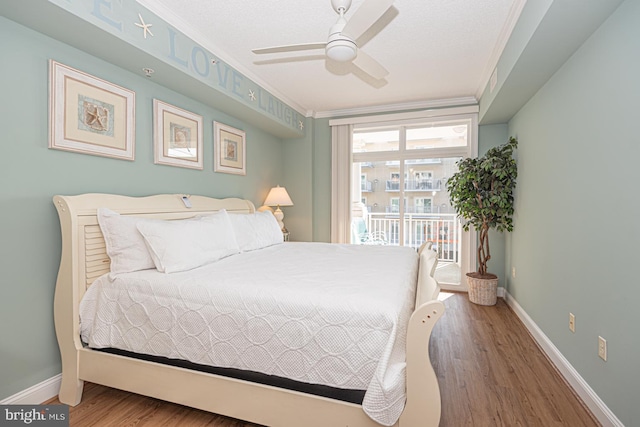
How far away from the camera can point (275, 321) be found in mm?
1497

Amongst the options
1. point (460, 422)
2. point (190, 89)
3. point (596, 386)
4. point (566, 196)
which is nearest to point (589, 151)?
point (566, 196)

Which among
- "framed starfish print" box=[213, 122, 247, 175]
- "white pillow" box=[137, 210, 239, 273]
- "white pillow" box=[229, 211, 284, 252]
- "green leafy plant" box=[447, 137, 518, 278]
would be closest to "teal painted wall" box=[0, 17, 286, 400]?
"white pillow" box=[137, 210, 239, 273]

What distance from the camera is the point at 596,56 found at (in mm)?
1835

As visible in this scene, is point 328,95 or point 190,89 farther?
point 328,95

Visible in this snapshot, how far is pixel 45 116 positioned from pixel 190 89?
1.13 metres

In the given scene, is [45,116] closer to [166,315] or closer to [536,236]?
[166,315]

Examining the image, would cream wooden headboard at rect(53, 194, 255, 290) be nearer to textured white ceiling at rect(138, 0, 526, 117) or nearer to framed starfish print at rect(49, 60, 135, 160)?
framed starfish print at rect(49, 60, 135, 160)

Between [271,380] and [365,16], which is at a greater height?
[365,16]

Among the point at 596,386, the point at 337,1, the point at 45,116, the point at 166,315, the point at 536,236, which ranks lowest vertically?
the point at 596,386

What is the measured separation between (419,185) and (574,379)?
294 centimetres

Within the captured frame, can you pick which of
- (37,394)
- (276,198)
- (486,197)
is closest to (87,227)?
(37,394)

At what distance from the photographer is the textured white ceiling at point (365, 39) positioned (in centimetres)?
222

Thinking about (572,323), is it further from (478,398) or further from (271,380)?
(271,380)

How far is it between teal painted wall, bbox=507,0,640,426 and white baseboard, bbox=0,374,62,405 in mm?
3132
